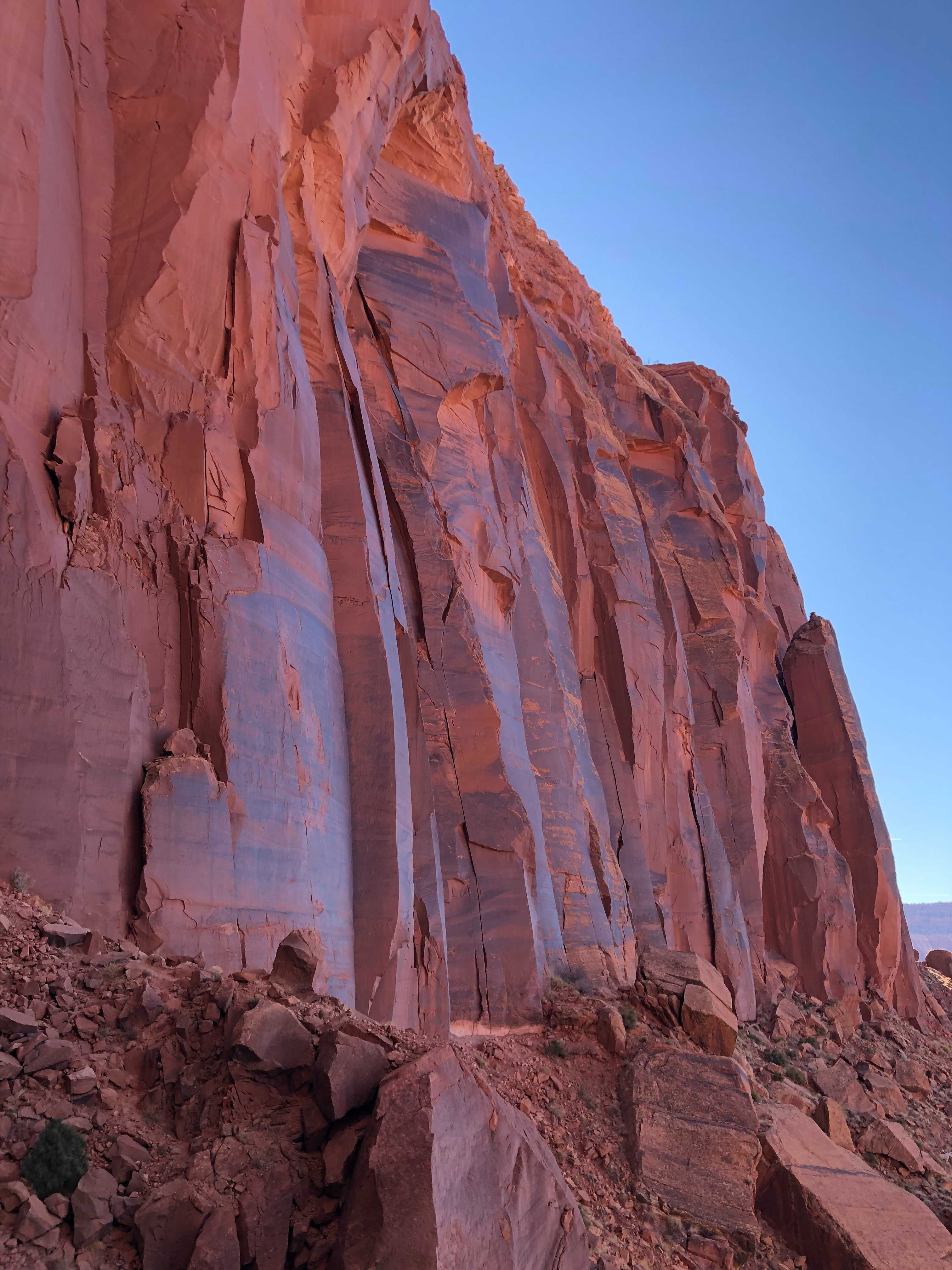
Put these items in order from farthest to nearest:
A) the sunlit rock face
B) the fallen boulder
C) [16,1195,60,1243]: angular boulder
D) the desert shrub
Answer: the fallen boulder < the sunlit rock face < the desert shrub < [16,1195,60,1243]: angular boulder

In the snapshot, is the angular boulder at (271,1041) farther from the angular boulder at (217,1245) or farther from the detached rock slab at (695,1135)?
the detached rock slab at (695,1135)

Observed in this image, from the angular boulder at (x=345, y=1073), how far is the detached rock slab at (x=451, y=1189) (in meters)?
0.19

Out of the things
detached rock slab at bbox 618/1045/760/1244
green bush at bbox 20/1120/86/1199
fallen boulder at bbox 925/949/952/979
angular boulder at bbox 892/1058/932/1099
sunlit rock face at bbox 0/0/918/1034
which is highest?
sunlit rock face at bbox 0/0/918/1034

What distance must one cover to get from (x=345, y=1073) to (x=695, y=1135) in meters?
6.47

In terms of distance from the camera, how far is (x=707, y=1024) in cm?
1298

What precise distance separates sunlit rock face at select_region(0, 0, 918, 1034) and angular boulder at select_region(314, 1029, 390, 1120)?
259 cm

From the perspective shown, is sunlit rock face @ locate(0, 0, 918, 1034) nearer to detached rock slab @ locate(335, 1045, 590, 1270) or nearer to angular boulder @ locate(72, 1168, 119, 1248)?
angular boulder @ locate(72, 1168, 119, 1248)

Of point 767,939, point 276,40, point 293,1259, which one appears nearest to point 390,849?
point 293,1259

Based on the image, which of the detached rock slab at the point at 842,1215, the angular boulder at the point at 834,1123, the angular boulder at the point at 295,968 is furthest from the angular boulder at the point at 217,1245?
the angular boulder at the point at 834,1123

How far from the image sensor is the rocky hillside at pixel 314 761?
568cm

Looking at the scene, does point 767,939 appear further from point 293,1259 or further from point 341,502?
point 293,1259

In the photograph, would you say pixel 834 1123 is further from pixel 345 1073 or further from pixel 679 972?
pixel 345 1073

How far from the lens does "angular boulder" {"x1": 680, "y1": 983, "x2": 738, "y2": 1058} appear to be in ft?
42.1

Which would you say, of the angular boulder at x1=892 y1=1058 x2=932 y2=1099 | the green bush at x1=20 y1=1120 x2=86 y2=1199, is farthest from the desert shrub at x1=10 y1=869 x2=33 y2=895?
the angular boulder at x1=892 y1=1058 x2=932 y2=1099
